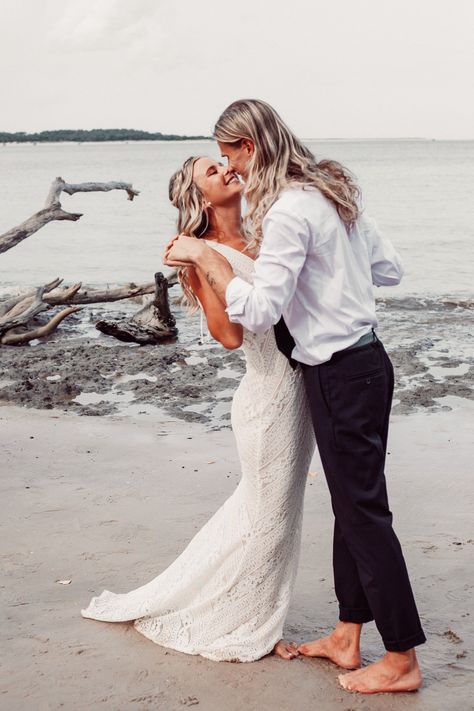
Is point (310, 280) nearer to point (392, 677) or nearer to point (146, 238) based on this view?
point (392, 677)

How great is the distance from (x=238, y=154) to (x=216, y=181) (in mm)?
221

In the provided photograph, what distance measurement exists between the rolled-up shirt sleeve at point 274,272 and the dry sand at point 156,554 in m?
1.40

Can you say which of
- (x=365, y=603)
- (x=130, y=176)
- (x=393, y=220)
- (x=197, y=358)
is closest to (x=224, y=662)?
(x=365, y=603)

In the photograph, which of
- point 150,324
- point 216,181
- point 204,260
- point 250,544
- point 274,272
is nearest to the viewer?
point 274,272

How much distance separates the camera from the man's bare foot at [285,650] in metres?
3.62

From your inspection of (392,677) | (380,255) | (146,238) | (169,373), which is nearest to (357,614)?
(392,677)

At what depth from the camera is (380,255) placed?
3326 millimetres

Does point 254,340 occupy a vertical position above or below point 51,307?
above

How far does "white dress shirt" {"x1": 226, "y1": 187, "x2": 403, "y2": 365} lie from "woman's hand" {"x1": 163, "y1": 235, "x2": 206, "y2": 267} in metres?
0.22

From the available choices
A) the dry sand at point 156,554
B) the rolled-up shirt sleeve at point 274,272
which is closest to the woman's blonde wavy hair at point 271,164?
the rolled-up shirt sleeve at point 274,272

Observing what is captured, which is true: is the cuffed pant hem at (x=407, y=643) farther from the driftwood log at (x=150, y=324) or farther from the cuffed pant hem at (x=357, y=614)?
the driftwood log at (x=150, y=324)

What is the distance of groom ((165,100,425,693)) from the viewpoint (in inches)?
116

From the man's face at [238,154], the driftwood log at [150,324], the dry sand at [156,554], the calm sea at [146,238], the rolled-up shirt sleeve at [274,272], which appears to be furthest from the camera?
the calm sea at [146,238]

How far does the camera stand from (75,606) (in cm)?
407
